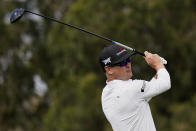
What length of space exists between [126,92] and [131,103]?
11 cm

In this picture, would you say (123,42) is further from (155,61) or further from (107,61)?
(155,61)

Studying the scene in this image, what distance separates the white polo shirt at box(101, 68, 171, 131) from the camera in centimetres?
514

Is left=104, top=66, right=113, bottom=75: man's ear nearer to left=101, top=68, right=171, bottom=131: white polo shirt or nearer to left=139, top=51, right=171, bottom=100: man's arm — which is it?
left=101, top=68, right=171, bottom=131: white polo shirt

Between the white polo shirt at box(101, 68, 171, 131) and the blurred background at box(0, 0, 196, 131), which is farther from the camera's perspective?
the blurred background at box(0, 0, 196, 131)

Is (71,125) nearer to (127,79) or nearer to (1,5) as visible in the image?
(1,5)

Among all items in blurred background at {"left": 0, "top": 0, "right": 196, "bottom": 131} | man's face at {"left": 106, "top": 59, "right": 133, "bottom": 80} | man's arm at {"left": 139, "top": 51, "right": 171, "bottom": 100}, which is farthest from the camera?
blurred background at {"left": 0, "top": 0, "right": 196, "bottom": 131}

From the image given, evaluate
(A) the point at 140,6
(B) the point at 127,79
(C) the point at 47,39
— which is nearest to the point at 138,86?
(B) the point at 127,79

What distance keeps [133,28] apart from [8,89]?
6862 mm

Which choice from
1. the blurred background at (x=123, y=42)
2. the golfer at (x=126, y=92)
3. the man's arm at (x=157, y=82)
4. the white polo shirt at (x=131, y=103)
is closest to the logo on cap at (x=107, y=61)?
the golfer at (x=126, y=92)

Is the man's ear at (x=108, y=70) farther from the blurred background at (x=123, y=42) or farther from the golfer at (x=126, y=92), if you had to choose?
the blurred background at (x=123, y=42)

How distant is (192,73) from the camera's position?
19609 mm

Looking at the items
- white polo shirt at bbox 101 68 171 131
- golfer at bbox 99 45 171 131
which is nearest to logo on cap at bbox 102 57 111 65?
golfer at bbox 99 45 171 131

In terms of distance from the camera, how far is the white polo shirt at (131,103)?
5141mm

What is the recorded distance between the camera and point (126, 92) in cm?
525
